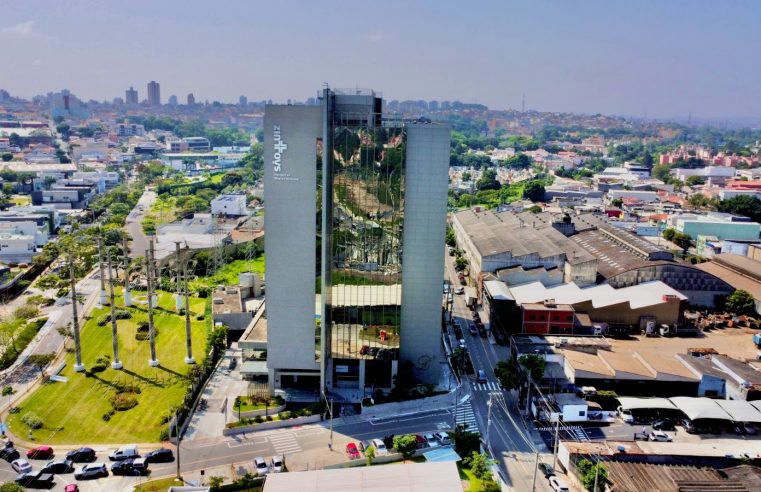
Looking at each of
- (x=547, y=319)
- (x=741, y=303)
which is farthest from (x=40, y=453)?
(x=741, y=303)

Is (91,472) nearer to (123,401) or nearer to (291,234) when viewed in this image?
(123,401)

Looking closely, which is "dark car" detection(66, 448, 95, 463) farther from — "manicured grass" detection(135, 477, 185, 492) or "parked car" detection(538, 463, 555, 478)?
"parked car" detection(538, 463, 555, 478)

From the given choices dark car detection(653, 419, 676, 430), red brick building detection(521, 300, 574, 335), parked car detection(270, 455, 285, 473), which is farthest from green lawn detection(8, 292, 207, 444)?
dark car detection(653, 419, 676, 430)

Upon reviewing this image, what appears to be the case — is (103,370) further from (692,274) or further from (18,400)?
(692,274)

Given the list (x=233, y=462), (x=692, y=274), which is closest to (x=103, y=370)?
(x=233, y=462)

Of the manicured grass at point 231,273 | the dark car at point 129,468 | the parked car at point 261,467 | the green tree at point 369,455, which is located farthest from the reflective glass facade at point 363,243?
the manicured grass at point 231,273

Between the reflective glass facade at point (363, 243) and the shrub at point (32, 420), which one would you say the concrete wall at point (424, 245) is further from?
the shrub at point (32, 420)
